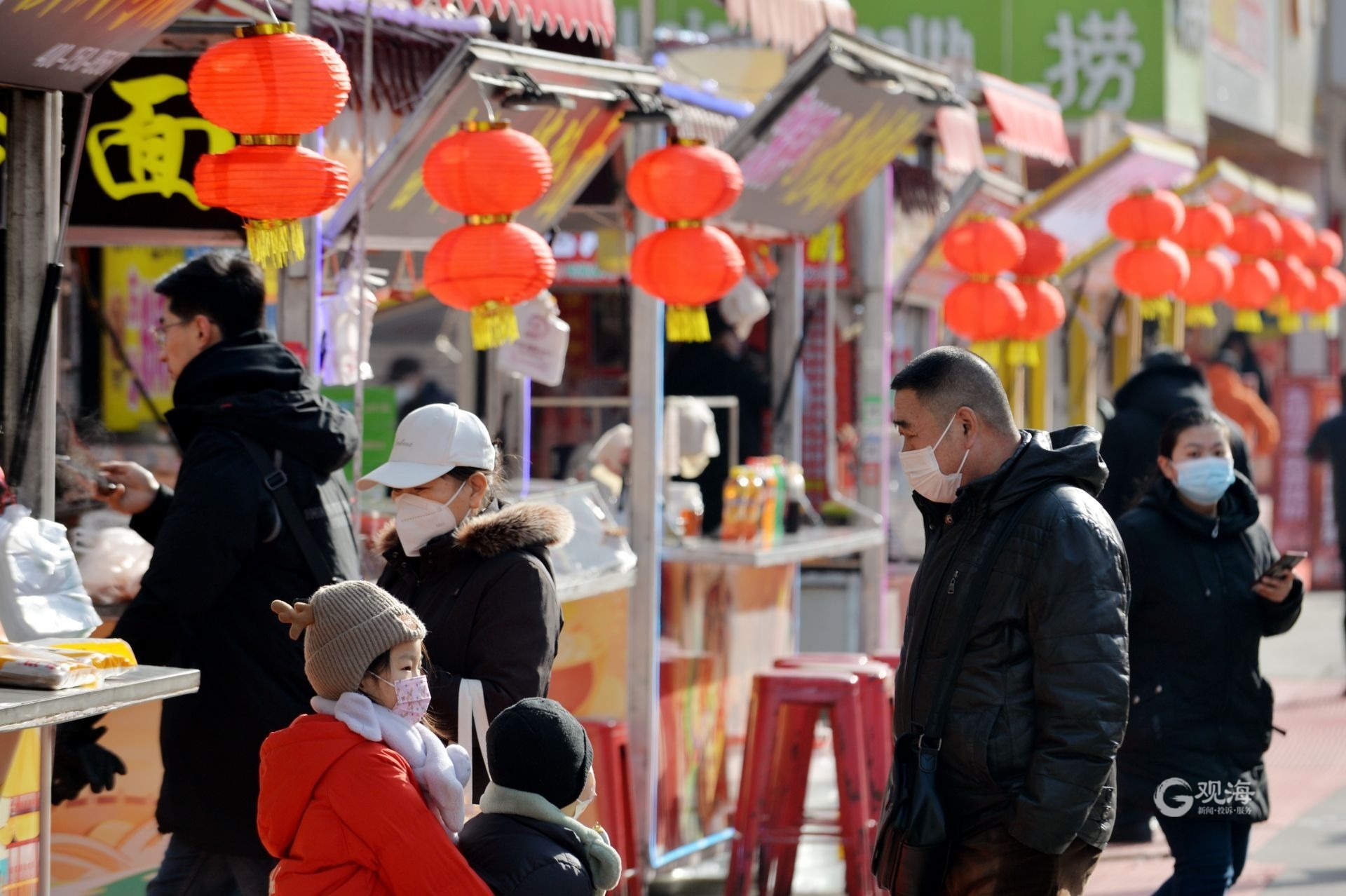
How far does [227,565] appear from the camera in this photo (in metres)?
4.66

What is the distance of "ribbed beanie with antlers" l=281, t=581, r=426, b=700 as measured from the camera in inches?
139

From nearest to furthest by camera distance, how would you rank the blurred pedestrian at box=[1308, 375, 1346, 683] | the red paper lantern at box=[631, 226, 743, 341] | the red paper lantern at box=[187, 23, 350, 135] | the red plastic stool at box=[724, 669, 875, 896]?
the red paper lantern at box=[187, 23, 350, 135] → the red paper lantern at box=[631, 226, 743, 341] → the red plastic stool at box=[724, 669, 875, 896] → the blurred pedestrian at box=[1308, 375, 1346, 683]

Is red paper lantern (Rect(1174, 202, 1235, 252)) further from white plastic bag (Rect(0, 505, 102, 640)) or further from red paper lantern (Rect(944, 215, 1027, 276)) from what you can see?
white plastic bag (Rect(0, 505, 102, 640))

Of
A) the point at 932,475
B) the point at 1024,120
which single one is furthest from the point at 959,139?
the point at 932,475

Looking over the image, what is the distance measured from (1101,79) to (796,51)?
889cm

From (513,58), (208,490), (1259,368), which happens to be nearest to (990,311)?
(513,58)

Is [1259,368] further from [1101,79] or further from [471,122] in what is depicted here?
[471,122]

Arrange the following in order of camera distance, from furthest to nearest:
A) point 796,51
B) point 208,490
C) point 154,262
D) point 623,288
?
point 623,288 < point 154,262 < point 796,51 < point 208,490

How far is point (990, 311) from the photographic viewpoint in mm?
10156

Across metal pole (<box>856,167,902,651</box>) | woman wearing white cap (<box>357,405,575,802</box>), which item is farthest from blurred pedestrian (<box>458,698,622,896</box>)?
metal pole (<box>856,167,902,651</box>)

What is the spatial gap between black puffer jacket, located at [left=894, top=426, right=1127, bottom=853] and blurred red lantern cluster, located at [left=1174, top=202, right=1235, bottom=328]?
8.39 m

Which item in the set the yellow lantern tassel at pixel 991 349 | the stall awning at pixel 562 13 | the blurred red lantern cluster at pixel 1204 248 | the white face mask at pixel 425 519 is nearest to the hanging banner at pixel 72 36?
the white face mask at pixel 425 519

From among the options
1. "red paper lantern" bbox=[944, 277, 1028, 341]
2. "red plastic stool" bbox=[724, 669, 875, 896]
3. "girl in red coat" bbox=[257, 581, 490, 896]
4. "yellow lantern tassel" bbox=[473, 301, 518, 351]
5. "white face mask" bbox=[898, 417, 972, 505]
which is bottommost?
"red plastic stool" bbox=[724, 669, 875, 896]

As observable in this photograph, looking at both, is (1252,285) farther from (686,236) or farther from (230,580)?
(230,580)
